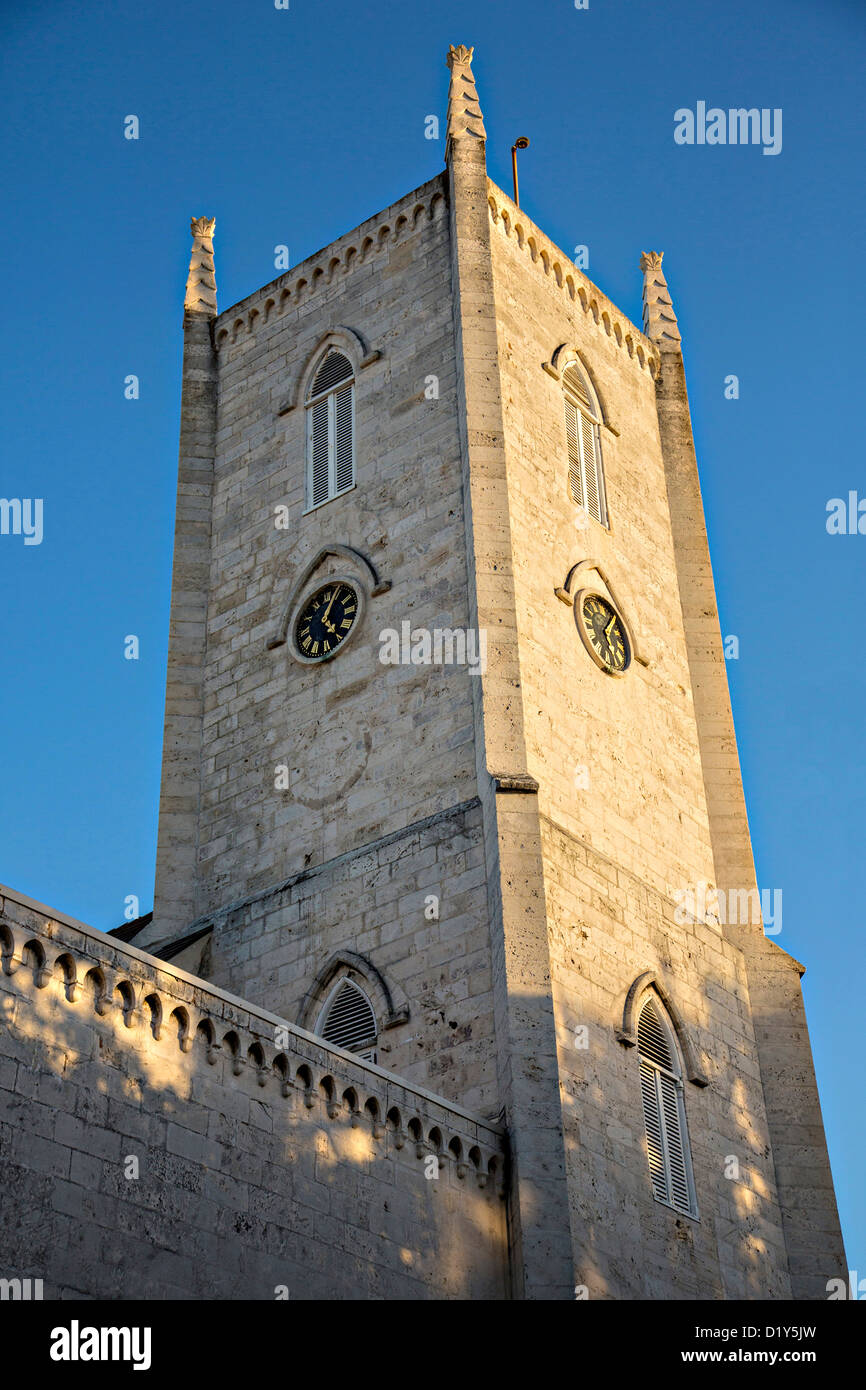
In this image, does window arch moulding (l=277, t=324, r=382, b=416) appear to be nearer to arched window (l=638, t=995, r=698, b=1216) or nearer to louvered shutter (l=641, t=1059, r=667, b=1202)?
arched window (l=638, t=995, r=698, b=1216)

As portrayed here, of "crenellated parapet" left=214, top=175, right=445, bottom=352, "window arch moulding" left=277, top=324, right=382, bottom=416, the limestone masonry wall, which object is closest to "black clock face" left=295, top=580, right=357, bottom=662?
the limestone masonry wall

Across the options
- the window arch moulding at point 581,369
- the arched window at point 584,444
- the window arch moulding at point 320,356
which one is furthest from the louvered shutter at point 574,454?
the window arch moulding at point 320,356

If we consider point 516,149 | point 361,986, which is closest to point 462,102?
point 516,149

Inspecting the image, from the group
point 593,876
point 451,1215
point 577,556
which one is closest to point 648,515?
point 577,556

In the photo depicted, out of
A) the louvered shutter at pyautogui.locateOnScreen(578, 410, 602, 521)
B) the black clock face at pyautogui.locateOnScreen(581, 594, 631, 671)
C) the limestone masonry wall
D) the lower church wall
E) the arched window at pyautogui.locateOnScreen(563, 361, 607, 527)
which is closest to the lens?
the lower church wall

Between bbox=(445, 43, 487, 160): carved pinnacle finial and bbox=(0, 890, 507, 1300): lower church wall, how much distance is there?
1769 centimetres

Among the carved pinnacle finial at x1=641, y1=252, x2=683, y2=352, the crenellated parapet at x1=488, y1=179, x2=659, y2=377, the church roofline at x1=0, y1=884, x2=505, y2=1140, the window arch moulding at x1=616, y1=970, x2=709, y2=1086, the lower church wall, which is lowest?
the lower church wall

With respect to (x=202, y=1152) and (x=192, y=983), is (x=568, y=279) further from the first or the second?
(x=202, y=1152)

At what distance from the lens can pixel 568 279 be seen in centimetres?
3247

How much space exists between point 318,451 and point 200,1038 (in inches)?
571

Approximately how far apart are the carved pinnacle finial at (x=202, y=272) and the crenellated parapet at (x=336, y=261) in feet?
1.94

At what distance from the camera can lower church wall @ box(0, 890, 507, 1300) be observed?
1605 centimetres

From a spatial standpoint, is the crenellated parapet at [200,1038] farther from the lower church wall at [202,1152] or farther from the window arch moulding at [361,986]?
the window arch moulding at [361,986]
